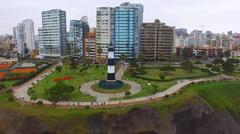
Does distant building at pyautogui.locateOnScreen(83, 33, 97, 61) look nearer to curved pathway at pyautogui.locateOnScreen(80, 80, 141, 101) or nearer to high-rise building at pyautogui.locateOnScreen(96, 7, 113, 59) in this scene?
high-rise building at pyautogui.locateOnScreen(96, 7, 113, 59)

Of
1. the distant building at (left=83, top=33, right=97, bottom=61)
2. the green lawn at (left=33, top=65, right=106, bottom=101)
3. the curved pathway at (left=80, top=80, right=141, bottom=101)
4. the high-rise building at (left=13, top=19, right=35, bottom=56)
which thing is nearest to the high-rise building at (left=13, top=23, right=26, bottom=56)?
Result: the high-rise building at (left=13, top=19, right=35, bottom=56)

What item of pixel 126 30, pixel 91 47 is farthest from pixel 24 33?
pixel 126 30

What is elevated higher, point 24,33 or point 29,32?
point 29,32

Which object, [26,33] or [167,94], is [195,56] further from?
[26,33]

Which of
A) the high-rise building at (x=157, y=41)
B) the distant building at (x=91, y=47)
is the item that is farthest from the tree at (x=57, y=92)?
the high-rise building at (x=157, y=41)

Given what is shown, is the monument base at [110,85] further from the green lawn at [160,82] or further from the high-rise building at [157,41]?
the high-rise building at [157,41]

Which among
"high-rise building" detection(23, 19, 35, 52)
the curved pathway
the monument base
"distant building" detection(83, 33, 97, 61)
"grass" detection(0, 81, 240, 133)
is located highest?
"high-rise building" detection(23, 19, 35, 52)

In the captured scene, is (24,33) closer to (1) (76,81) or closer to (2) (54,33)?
(2) (54,33)
